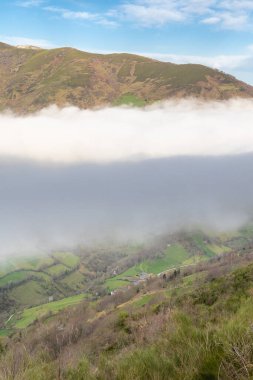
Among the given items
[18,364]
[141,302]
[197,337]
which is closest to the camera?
[197,337]

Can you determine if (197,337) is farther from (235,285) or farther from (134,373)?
(235,285)

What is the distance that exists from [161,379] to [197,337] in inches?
50.8

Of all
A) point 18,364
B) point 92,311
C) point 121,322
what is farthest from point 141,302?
point 18,364

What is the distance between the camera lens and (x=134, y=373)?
7.52m

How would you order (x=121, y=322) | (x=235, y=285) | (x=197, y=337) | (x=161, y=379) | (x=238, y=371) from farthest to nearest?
(x=121, y=322) → (x=235, y=285) → (x=197, y=337) → (x=161, y=379) → (x=238, y=371)

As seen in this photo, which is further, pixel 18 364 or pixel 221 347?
pixel 18 364

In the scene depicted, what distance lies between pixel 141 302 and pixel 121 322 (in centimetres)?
5793

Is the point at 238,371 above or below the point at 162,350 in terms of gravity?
above

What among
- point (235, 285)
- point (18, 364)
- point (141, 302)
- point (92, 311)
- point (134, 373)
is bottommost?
point (92, 311)

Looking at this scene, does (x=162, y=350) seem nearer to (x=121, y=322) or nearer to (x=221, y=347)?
(x=221, y=347)

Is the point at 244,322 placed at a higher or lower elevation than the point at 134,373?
higher

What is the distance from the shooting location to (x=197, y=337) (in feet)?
27.1

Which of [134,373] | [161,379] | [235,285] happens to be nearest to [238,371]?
[161,379]

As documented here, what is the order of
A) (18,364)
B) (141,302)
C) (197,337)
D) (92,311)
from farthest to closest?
(92,311) < (141,302) < (18,364) < (197,337)
